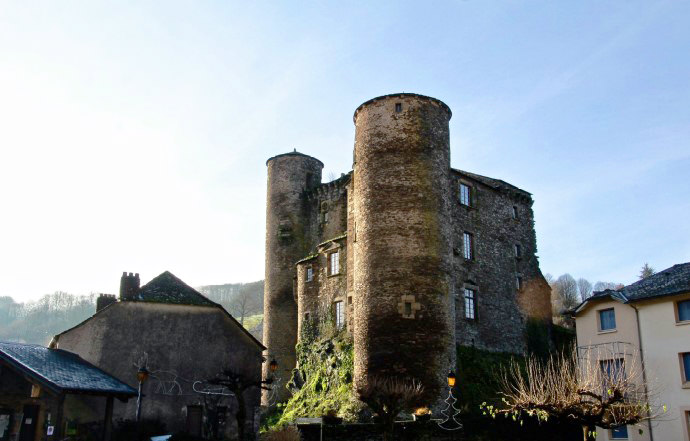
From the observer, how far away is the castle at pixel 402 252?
91.1 feet

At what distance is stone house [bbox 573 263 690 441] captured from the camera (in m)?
25.7

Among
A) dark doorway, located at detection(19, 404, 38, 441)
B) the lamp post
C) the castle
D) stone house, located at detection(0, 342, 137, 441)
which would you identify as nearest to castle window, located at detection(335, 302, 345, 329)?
the castle

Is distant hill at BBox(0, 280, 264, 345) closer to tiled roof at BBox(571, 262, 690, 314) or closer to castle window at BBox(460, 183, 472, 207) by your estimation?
castle window at BBox(460, 183, 472, 207)

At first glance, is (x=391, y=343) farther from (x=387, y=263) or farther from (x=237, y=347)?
(x=237, y=347)

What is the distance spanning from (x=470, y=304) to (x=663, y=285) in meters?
9.11

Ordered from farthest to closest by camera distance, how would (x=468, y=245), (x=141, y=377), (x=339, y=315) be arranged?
(x=339, y=315) < (x=468, y=245) < (x=141, y=377)

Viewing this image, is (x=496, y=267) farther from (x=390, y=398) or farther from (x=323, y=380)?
(x=390, y=398)

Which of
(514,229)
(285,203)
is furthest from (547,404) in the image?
(285,203)

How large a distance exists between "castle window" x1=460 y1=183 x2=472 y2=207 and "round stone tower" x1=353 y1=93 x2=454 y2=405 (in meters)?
4.60

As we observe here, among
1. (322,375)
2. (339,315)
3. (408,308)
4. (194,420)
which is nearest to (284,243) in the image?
(339,315)

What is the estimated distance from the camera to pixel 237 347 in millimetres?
26469

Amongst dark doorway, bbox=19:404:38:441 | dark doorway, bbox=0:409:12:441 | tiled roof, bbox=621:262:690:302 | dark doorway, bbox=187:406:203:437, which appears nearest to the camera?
dark doorway, bbox=0:409:12:441

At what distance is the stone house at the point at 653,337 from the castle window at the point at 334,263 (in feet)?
40.9

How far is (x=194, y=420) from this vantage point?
25.0m
